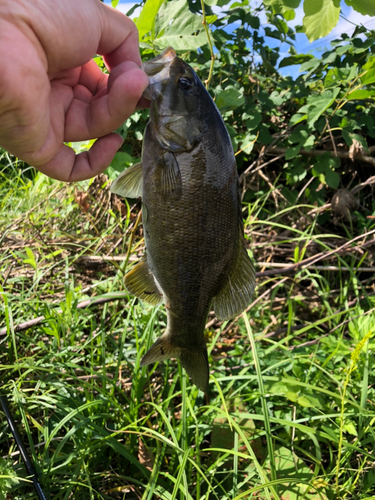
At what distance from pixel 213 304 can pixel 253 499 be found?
41.0 inches

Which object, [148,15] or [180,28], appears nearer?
[148,15]

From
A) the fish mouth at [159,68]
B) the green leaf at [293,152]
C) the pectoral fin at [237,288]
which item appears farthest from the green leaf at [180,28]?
the green leaf at [293,152]

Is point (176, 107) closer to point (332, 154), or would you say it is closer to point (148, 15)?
point (148, 15)

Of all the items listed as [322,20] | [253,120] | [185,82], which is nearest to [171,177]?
[185,82]

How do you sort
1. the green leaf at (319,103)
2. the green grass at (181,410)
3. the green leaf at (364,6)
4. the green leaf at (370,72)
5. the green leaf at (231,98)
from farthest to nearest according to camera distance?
the green leaf at (319,103) < the green leaf at (370,72) < the green leaf at (231,98) < the green grass at (181,410) < the green leaf at (364,6)

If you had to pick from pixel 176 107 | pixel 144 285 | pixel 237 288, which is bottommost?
pixel 144 285

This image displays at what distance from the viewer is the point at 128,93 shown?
1350mm

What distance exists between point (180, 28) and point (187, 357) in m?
1.57

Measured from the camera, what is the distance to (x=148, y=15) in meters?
1.72

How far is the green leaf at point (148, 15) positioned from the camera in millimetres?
1664

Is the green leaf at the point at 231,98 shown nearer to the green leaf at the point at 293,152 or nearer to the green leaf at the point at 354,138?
the green leaf at the point at 293,152

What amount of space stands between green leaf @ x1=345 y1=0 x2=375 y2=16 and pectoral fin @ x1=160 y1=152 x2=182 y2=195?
79 cm

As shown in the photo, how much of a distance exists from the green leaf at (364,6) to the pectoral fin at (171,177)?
790 mm

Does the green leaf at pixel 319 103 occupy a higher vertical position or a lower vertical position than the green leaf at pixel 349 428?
higher
